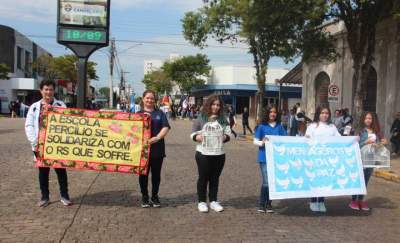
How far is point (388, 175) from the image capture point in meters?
12.9

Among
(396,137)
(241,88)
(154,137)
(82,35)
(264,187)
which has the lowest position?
(264,187)

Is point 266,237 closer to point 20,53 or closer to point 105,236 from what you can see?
point 105,236

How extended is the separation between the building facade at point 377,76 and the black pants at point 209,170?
1293 cm

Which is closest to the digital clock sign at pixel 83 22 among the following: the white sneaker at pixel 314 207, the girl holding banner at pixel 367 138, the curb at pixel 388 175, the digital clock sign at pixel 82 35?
the digital clock sign at pixel 82 35

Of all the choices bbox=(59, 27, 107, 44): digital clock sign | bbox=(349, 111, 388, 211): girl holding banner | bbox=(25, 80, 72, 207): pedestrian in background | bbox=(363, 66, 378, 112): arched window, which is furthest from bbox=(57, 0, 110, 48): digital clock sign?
bbox=(363, 66, 378, 112): arched window

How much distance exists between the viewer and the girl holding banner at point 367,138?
8.31m

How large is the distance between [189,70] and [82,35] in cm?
5437

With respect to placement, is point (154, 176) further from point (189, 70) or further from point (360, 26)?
point (189, 70)

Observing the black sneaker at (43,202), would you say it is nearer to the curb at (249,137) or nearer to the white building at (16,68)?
the curb at (249,137)

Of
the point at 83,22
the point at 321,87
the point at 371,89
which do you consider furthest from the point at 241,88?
the point at 83,22

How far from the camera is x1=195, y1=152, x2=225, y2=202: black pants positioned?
752 centimetres

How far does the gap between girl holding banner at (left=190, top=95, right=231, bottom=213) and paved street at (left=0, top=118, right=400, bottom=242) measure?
1.66 feet

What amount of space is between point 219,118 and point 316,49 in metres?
13.7

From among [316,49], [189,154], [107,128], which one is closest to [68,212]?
[107,128]
